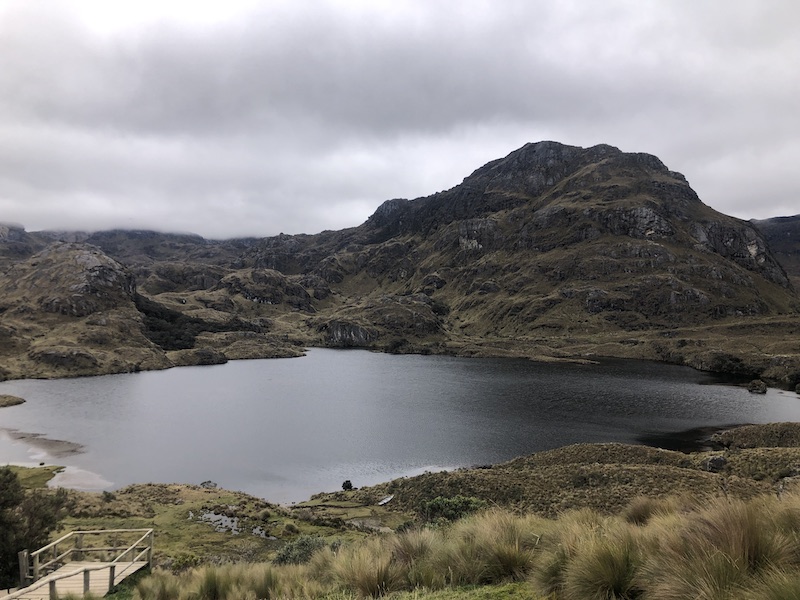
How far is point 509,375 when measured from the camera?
11550 centimetres

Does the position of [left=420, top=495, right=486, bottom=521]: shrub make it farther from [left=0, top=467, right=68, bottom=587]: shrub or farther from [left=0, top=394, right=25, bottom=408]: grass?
[left=0, top=394, right=25, bottom=408]: grass

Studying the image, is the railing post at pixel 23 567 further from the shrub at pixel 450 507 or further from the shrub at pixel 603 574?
the shrub at pixel 450 507

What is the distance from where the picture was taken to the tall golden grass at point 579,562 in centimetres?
466

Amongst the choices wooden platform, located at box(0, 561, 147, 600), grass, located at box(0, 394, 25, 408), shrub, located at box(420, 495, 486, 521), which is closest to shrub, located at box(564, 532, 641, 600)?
wooden platform, located at box(0, 561, 147, 600)

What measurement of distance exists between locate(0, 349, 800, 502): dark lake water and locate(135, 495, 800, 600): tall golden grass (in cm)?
3517

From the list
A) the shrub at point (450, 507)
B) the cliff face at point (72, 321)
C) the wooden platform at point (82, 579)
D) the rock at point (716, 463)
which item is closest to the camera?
the wooden platform at point (82, 579)

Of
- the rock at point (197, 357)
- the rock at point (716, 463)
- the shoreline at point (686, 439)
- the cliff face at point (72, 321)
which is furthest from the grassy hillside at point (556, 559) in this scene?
the rock at point (197, 357)

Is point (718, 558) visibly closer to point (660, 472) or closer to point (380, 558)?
point (380, 558)

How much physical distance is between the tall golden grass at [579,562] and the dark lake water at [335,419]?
35175 millimetres

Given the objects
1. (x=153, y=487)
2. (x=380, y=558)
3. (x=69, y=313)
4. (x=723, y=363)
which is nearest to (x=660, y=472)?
(x=380, y=558)

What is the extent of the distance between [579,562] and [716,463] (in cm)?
3564

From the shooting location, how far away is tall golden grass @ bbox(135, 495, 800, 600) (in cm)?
466

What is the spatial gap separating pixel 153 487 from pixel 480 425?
133ft

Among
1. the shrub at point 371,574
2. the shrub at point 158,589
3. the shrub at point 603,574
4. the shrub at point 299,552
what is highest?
the shrub at point 603,574
